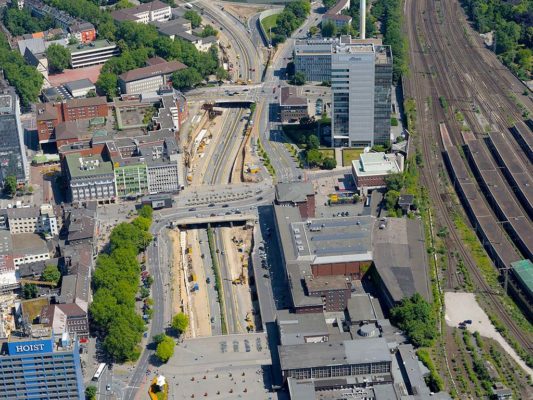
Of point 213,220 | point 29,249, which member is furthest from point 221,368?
point 29,249

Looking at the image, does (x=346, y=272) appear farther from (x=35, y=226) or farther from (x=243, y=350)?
(x=35, y=226)

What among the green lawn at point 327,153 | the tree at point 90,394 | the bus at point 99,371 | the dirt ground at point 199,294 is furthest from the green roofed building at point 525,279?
the tree at point 90,394

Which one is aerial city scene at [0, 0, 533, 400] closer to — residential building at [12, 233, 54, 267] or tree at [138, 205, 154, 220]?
residential building at [12, 233, 54, 267]

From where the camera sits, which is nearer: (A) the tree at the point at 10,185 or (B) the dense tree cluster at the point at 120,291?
(B) the dense tree cluster at the point at 120,291

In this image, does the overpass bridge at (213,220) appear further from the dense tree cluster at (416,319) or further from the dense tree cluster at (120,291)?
the dense tree cluster at (416,319)

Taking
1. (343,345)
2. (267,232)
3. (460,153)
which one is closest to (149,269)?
(267,232)

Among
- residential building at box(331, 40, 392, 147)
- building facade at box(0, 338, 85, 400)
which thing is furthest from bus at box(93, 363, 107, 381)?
residential building at box(331, 40, 392, 147)
